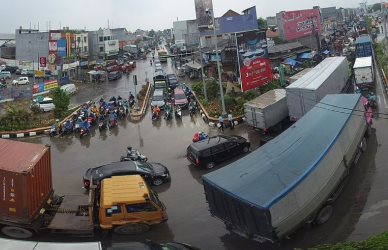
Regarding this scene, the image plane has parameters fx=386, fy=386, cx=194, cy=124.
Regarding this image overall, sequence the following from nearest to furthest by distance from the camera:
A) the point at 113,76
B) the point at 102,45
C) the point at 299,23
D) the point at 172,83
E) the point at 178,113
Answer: the point at 178,113
the point at 172,83
the point at 113,76
the point at 299,23
the point at 102,45

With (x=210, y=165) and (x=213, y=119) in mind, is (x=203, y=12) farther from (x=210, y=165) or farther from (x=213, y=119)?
(x=210, y=165)

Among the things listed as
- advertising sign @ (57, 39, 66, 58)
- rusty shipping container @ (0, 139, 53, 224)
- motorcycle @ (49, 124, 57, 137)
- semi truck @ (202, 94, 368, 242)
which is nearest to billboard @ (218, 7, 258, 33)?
motorcycle @ (49, 124, 57, 137)

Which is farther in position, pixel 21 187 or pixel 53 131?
pixel 53 131

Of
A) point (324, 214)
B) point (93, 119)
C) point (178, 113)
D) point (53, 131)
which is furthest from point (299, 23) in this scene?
point (324, 214)

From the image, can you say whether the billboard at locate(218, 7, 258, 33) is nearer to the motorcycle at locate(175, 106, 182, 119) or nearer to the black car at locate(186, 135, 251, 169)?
the motorcycle at locate(175, 106, 182, 119)

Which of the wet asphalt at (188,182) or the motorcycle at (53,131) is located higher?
the motorcycle at (53,131)

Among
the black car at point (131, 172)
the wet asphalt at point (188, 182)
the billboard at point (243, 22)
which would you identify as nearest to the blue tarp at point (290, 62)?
the billboard at point (243, 22)

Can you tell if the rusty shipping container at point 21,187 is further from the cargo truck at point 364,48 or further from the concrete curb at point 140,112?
the cargo truck at point 364,48
